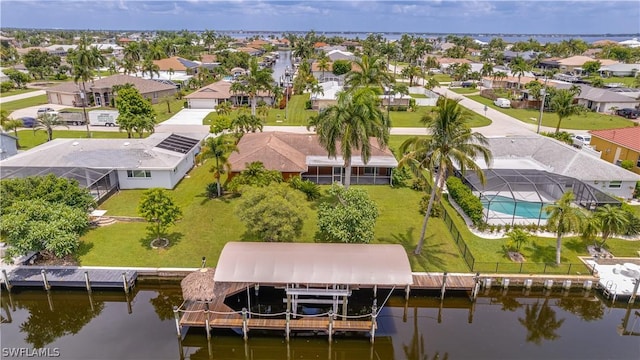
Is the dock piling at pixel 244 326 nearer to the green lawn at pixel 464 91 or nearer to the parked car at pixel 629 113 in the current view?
the parked car at pixel 629 113

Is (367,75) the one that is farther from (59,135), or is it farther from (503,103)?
(503,103)

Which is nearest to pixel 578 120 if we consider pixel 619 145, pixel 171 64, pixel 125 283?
pixel 619 145

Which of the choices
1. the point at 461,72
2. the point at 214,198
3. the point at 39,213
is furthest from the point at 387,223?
the point at 461,72

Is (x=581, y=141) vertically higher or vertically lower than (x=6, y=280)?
higher

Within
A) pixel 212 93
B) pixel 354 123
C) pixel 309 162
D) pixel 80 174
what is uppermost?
pixel 354 123

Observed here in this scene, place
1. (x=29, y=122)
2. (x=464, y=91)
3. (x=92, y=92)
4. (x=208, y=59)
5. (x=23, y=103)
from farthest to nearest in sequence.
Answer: (x=208, y=59) → (x=464, y=91) → (x=23, y=103) → (x=92, y=92) → (x=29, y=122)

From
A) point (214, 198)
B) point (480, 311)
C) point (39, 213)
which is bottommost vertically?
point (480, 311)

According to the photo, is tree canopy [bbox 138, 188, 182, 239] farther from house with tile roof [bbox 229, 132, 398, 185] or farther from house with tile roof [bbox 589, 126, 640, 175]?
house with tile roof [bbox 589, 126, 640, 175]

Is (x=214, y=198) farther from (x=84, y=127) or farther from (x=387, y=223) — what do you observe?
(x=84, y=127)
